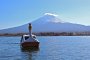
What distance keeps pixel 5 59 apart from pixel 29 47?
16043 millimetres

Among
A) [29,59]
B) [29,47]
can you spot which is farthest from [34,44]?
[29,59]

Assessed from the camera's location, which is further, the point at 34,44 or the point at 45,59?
the point at 34,44

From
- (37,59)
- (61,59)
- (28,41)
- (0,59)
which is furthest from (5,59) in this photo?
(28,41)

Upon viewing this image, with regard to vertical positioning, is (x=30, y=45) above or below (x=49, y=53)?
above

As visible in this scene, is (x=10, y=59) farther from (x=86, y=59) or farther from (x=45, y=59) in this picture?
(x=86, y=59)

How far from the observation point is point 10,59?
31500mm

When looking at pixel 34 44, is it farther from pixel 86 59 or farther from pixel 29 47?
pixel 86 59

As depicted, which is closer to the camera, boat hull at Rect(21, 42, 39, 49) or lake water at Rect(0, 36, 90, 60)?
lake water at Rect(0, 36, 90, 60)

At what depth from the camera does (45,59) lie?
3127 centimetres

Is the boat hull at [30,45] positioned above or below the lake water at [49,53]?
above

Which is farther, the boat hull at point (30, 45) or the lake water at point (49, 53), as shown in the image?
the boat hull at point (30, 45)

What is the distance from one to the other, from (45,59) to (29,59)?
5.30ft

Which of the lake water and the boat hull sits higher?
the boat hull

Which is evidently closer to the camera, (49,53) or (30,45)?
(49,53)
